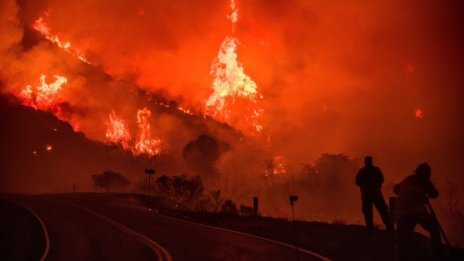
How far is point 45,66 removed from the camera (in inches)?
5217

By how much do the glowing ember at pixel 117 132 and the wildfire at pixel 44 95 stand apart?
14883 mm

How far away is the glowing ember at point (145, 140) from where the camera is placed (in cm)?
12257

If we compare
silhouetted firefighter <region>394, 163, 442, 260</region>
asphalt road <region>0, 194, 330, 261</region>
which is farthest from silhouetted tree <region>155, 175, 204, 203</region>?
silhouetted firefighter <region>394, 163, 442, 260</region>

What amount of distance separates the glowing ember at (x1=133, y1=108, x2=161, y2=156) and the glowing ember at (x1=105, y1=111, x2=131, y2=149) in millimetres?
3286

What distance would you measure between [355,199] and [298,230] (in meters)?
152

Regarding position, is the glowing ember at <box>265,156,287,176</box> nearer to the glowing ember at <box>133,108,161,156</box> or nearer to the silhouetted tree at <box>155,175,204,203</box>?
the glowing ember at <box>133,108,161,156</box>

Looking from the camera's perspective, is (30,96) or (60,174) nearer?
(60,174)

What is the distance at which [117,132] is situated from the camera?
422 ft

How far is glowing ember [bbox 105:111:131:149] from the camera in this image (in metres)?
120

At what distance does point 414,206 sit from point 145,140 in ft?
406

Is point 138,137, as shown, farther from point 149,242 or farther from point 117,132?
point 149,242

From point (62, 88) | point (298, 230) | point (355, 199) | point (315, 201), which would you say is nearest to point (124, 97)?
point (62, 88)

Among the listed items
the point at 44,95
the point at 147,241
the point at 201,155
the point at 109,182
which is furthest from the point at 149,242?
the point at 44,95

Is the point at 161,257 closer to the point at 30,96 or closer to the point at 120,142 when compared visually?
the point at 120,142
